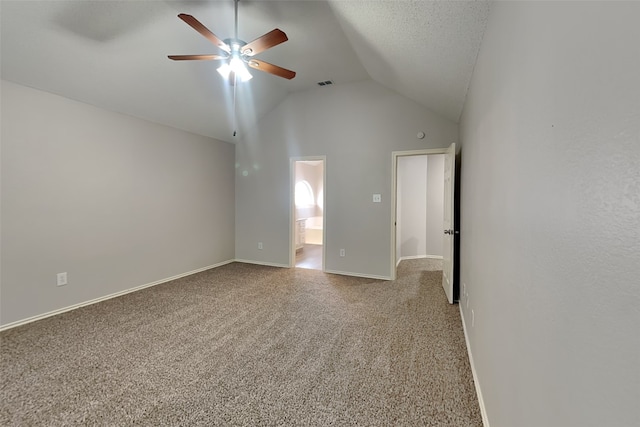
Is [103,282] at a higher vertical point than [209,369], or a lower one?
higher

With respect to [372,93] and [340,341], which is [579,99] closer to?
[340,341]

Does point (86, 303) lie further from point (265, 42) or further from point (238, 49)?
point (265, 42)

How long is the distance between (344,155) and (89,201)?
11.2 ft

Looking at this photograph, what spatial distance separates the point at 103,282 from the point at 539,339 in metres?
4.19

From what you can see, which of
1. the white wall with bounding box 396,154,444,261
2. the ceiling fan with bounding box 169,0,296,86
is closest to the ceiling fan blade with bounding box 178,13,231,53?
the ceiling fan with bounding box 169,0,296,86

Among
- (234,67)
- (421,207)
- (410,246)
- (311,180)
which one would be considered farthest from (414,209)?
(234,67)

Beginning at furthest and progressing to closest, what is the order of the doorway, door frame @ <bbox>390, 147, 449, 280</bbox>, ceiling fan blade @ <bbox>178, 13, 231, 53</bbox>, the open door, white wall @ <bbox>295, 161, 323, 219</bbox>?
white wall @ <bbox>295, 161, 323, 219</bbox>
the doorway
door frame @ <bbox>390, 147, 449, 280</bbox>
the open door
ceiling fan blade @ <bbox>178, 13, 231, 53</bbox>

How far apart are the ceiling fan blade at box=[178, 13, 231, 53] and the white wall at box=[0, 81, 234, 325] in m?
2.06

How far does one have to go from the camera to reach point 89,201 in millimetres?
3129

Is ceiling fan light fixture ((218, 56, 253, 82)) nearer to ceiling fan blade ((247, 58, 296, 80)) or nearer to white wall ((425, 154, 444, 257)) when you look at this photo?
ceiling fan blade ((247, 58, 296, 80))

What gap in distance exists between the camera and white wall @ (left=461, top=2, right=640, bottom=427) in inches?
17.6

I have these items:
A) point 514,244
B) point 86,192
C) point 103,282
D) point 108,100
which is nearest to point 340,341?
point 514,244

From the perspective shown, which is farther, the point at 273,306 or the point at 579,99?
the point at 273,306

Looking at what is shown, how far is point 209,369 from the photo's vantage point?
6.50 ft
